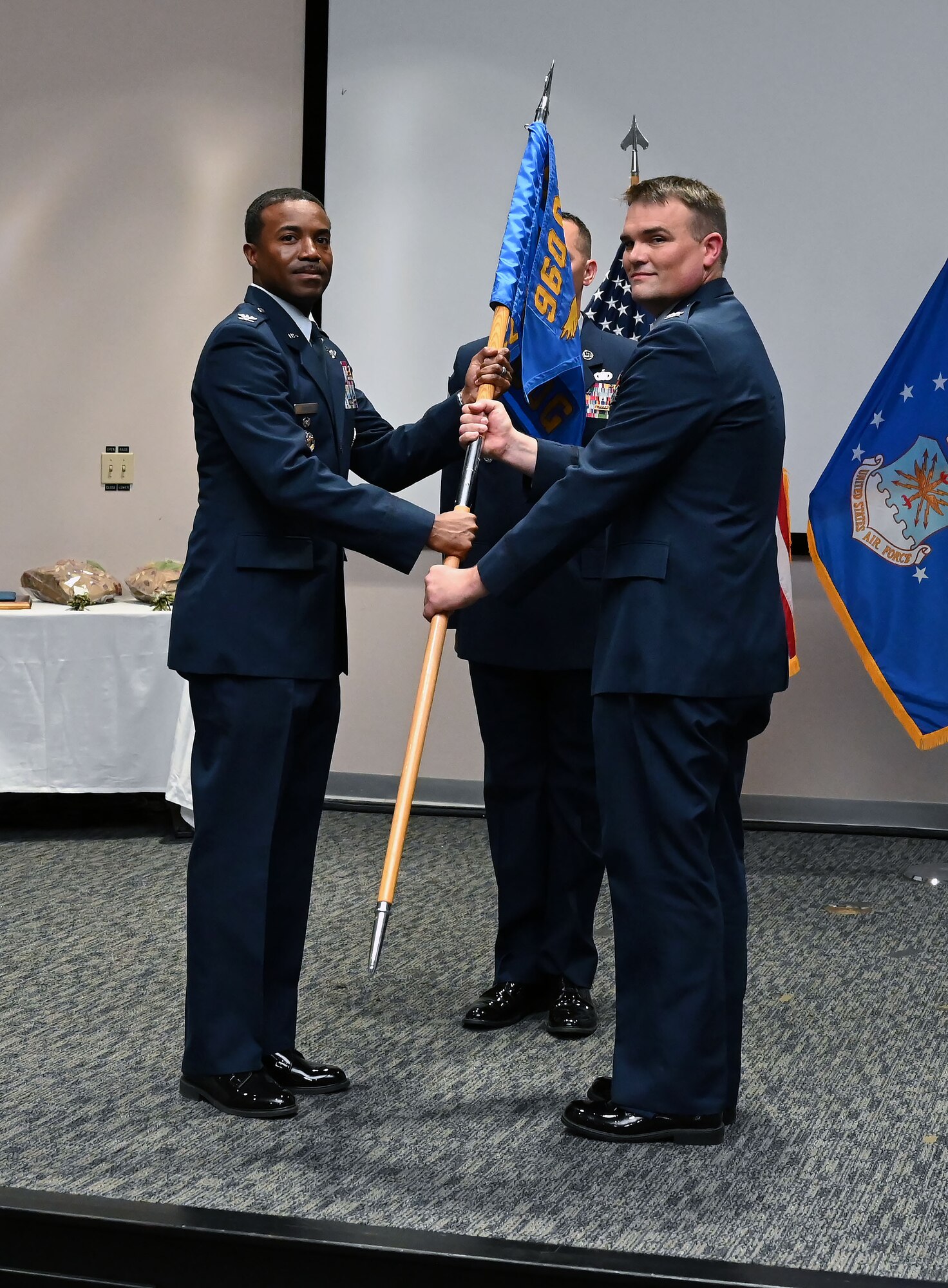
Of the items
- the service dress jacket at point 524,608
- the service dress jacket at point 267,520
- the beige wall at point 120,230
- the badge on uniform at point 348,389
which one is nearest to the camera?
the service dress jacket at point 267,520

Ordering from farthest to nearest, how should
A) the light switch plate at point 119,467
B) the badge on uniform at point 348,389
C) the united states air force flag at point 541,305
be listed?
1. the light switch plate at point 119,467
2. the united states air force flag at point 541,305
3. the badge on uniform at point 348,389

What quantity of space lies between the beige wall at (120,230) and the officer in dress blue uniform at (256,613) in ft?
9.94

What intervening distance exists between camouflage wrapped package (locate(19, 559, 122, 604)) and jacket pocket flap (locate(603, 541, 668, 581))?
2.73 m

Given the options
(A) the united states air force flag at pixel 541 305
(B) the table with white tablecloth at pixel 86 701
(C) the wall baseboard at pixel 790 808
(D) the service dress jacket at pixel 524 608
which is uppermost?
(A) the united states air force flag at pixel 541 305

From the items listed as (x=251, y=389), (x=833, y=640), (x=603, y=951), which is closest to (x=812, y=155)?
(x=833, y=640)

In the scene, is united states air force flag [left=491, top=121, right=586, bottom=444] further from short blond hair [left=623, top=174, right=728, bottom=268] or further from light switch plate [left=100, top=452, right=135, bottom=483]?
light switch plate [left=100, top=452, right=135, bottom=483]

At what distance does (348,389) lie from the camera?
2652mm

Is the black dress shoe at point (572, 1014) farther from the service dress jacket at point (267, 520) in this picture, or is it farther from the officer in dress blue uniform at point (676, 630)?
the service dress jacket at point (267, 520)

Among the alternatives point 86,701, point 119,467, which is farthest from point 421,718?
point 119,467

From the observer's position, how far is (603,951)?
346 centimetres

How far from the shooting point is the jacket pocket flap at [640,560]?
225 cm

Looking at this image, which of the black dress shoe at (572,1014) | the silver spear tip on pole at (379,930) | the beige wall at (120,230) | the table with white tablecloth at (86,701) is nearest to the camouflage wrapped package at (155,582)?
the table with white tablecloth at (86,701)

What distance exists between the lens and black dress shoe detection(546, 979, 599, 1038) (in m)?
2.83

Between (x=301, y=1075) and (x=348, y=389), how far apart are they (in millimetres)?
1209
